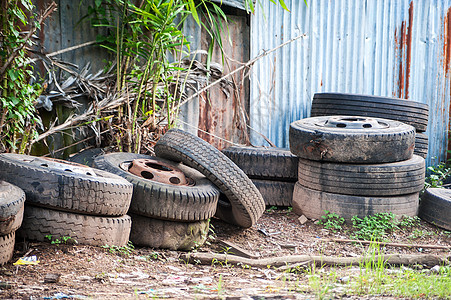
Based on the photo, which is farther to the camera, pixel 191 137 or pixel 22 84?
pixel 191 137

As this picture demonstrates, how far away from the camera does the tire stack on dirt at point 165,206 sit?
3.96 meters

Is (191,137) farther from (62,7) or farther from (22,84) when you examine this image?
(62,7)

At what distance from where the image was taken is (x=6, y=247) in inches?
122

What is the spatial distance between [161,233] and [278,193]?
1906mm

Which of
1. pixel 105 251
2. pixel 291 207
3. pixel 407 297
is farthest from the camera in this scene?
pixel 291 207

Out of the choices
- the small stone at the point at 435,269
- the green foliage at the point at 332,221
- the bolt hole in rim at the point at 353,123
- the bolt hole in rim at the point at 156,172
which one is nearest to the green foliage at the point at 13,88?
the bolt hole in rim at the point at 156,172

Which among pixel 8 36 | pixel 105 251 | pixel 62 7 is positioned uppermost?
pixel 62 7

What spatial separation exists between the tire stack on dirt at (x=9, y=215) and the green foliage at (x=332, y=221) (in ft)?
9.79

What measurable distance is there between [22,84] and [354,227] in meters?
3.36

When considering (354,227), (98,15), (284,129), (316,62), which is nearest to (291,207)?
(354,227)

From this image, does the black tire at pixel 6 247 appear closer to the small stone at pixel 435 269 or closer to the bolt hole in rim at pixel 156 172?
the bolt hole in rim at pixel 156 172

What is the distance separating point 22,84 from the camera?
4.09 metres

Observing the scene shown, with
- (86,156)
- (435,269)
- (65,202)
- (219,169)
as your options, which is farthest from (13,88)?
(435,269)

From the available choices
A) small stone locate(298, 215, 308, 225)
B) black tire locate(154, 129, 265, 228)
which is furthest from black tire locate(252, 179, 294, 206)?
black tire locate(154, 129, 265, 228)
